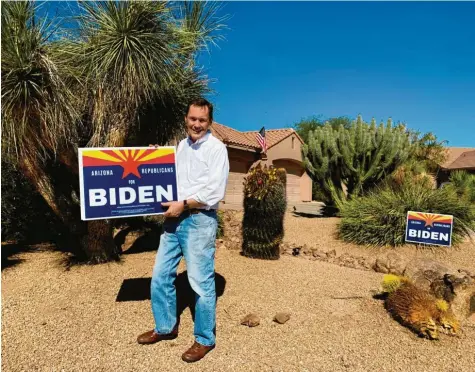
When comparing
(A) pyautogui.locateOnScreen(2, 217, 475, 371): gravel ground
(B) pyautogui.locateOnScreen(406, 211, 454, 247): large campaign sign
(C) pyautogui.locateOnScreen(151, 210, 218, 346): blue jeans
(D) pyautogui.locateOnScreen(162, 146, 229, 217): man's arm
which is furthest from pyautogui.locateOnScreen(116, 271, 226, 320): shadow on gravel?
(B) pyautogui.locateOnScreen(406, 211, 454, 247): large campaign sign

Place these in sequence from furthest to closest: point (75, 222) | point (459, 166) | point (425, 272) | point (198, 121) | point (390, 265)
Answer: point (459, 166) < point (390, 265) < point (75, 222) < point (425, 272) < point (198, 121)

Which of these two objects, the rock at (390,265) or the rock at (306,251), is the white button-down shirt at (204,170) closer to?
the rock at (390,265)

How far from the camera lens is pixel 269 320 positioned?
3.86 m

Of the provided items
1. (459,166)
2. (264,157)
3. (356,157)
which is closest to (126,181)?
(356,157)

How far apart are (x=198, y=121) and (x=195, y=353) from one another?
1.83m

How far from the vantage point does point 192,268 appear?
121 inches

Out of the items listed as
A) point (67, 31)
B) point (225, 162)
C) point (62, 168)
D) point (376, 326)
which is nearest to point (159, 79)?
point (67, 31)

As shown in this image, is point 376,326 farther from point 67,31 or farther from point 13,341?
point 67,31

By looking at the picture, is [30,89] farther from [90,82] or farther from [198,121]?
[198,121]

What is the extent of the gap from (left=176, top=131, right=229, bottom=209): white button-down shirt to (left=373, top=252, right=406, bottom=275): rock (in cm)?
403

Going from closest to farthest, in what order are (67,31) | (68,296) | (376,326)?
1. (376,326)
2. (68,296)
3. (67,31)

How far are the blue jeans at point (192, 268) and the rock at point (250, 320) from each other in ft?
2.03

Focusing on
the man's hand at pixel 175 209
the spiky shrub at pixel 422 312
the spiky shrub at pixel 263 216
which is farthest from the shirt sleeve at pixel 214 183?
the spiky shrub at pixel 263 216

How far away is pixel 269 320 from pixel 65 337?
188 cm
